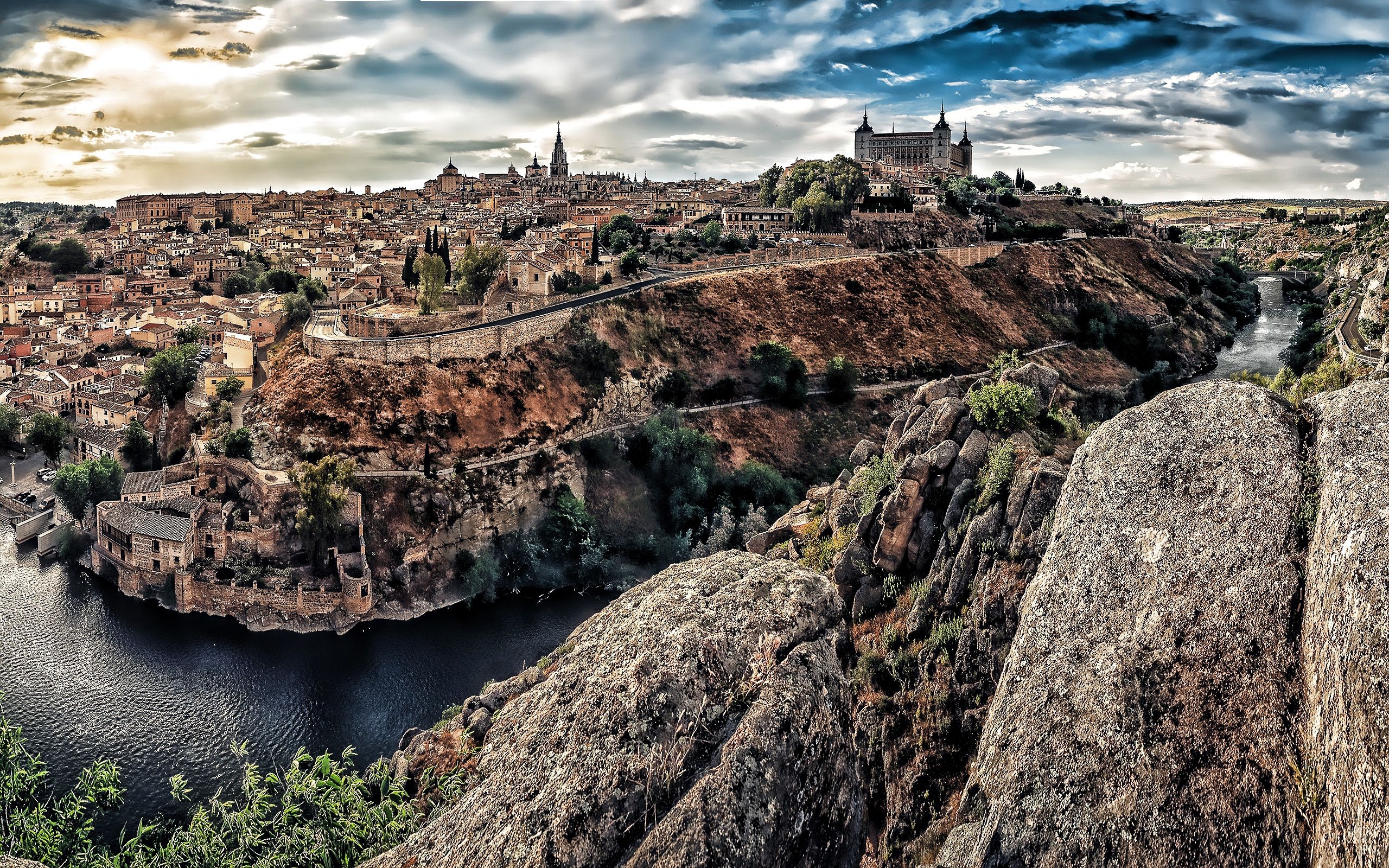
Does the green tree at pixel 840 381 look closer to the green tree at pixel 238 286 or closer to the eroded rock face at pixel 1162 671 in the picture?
the eroded rock face at pixel 1162 671

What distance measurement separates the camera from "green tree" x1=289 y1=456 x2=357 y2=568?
115 feet

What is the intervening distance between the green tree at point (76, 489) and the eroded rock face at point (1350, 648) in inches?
1736

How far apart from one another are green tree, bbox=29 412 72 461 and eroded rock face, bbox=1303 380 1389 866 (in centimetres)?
5489

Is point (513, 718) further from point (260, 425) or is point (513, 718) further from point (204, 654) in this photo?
point (260, 425)

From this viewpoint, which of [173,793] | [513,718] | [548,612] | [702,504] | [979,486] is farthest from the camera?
[702,504]

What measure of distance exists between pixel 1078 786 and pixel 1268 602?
2.74 metres

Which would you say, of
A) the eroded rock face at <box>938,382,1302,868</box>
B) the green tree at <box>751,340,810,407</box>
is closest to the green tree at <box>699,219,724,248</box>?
the green tree at <box>751,340,810,407</box>

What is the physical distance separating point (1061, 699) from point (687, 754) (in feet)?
14.2

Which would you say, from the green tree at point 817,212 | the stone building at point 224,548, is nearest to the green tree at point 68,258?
the stone building at point 224,548

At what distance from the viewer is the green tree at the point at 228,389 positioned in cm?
4247

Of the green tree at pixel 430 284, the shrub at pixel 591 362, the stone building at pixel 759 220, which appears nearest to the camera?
the shrub at pixel 591 362

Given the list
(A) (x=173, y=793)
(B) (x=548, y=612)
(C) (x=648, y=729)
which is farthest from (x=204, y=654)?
(C) (x=648, y=729)

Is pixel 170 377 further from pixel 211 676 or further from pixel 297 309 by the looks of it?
pixel 211 676

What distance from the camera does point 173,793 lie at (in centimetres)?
2389
